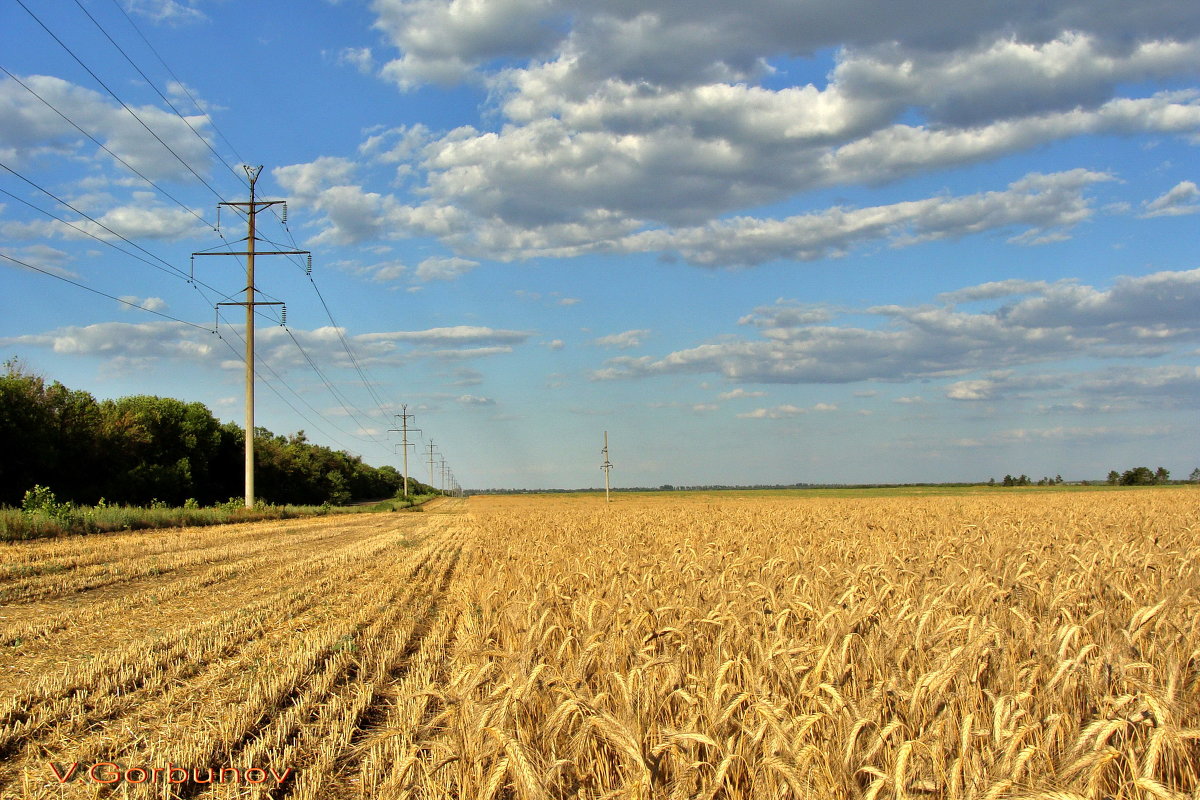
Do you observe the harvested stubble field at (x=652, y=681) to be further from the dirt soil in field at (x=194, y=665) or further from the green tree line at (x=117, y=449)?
the green tree line at (x=117, y=449)

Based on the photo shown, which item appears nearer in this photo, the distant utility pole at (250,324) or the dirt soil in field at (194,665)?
the dirt soil in field at (194,665)

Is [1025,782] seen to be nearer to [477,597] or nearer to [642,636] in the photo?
[642,636]

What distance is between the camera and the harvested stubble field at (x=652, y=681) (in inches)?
124

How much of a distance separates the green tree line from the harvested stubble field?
39.1 meters

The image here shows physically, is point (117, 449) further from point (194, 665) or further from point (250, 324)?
point (194, 665)

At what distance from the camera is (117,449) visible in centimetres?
→ 5191

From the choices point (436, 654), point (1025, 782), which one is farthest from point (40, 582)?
point (1025, 782)

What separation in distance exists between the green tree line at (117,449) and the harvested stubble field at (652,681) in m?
39.1

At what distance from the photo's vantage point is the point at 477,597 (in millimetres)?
10906

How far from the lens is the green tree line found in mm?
43000

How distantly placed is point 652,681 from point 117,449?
191 ft

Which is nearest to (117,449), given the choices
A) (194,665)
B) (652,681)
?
(194,665)

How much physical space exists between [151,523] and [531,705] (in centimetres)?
2889

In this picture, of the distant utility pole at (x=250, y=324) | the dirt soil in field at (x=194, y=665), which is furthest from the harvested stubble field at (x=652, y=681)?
the distant utility pole at (x=250, y=324)
